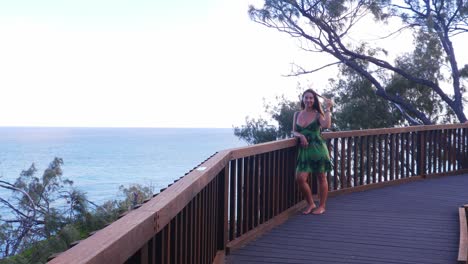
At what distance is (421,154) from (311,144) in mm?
4037

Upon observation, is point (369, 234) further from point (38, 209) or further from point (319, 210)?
point (38, 209)

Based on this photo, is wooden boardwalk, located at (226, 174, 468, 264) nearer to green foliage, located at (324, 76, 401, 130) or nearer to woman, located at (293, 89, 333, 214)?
woman, located at (293, 89, 333, 214)

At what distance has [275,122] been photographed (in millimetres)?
20562

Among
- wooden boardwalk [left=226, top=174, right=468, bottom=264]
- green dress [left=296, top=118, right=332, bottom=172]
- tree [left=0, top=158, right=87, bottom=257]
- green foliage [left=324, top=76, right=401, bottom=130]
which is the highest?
green foliage [left=324, top=76, right=401, bottom=130]

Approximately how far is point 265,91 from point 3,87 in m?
35.6

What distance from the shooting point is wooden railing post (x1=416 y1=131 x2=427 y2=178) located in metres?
9.99

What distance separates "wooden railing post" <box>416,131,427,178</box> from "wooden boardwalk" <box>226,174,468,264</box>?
5.96ft

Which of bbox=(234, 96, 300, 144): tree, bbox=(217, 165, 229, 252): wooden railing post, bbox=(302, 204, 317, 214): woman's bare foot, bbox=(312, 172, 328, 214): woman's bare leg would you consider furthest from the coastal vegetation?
bbox=(234, 96, 300, 144): tree

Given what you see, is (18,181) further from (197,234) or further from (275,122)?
(197,234)

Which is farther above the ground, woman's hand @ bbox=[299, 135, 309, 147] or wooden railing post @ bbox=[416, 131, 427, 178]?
woman's hand @ bbox=[299, 135, 309, 147]

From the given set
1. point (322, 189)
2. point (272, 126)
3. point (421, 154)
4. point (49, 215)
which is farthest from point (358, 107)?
point (322, 189)

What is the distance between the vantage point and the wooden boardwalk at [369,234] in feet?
16.2

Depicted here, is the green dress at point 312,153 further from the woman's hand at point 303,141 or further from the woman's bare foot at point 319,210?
the woman's bare foot at point 319,210

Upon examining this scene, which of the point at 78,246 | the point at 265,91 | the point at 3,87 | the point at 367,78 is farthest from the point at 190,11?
the point at 78,246
